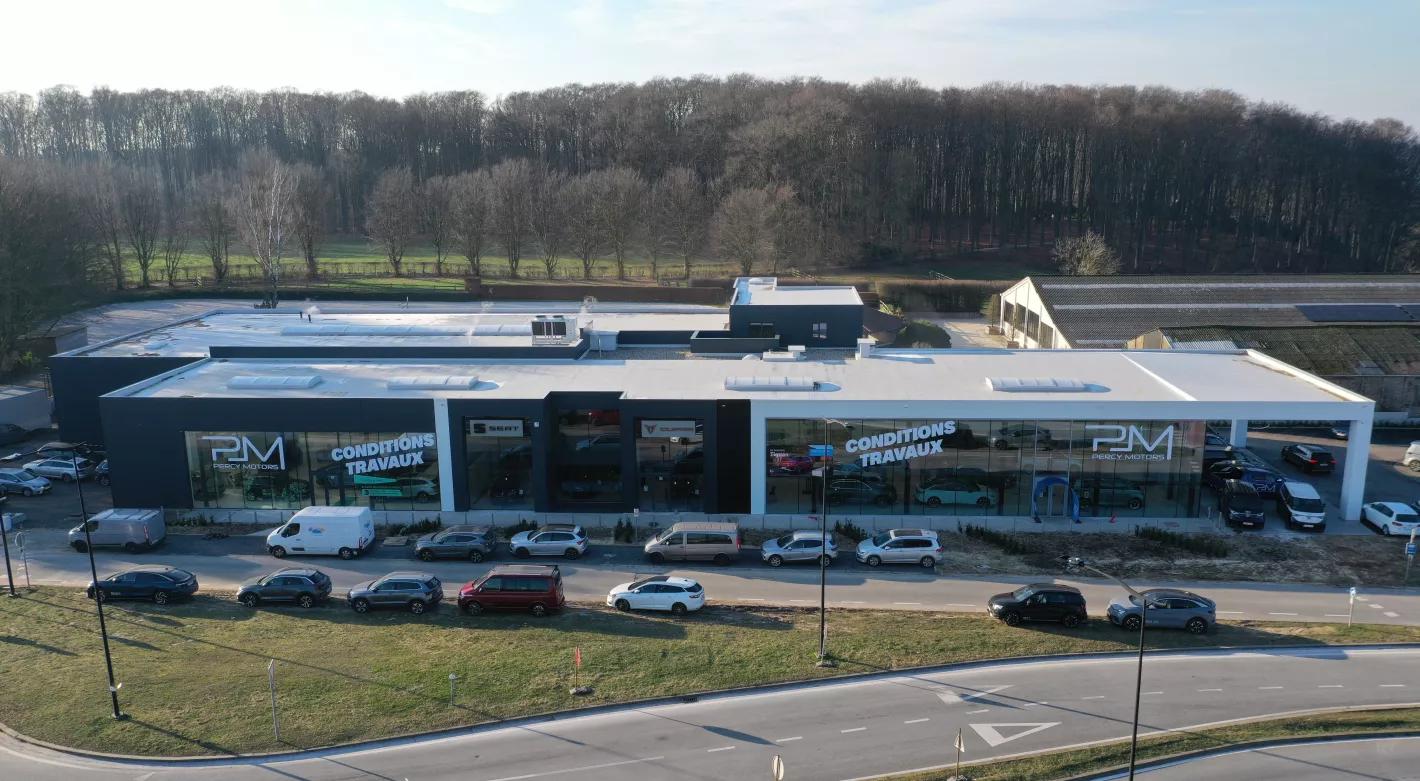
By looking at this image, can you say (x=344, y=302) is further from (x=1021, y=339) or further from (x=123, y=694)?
(x=123, y=694)

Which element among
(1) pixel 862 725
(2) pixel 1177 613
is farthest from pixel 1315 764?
(1) pixel 862 725

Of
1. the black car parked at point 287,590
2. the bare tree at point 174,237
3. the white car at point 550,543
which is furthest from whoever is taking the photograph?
the bare tree at point 174,237

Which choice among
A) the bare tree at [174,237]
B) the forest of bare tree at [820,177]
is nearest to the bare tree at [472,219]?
the forest of bare tree at [820,177]

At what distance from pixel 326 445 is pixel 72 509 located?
12.6 metres

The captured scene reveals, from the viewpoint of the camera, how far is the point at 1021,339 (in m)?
72.9

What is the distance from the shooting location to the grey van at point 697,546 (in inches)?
1411

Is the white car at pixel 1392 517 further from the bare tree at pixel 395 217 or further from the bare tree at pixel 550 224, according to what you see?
the bare tree at pixel 395 217

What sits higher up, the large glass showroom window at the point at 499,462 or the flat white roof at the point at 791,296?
the flat white roof at the point at 791,296

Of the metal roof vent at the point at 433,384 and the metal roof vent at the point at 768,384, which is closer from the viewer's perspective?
the metal roof vent at the point at 768,384

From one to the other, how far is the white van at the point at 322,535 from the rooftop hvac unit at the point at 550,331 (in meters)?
16.0

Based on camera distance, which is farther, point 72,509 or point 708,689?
point 72,509

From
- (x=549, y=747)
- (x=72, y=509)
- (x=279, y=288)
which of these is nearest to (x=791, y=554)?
(x=549, y=747)

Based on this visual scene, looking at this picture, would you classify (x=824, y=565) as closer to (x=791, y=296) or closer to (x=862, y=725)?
(x=862, y=725)

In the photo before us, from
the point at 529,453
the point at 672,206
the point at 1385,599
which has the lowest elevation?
the point at 1385,599
